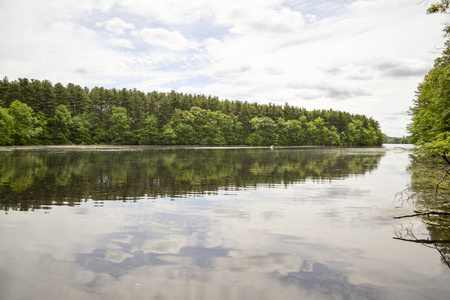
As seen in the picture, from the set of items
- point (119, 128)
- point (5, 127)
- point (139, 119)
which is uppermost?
point (139, 119)

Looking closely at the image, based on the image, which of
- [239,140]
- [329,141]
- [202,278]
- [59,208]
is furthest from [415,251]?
[329,141]

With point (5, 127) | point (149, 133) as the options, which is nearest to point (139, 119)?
point (149, 133)

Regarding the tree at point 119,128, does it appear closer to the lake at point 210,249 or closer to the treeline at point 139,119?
the treeline at point 139,119

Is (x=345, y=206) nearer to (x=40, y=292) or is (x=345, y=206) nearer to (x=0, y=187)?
(x=40, y=292)

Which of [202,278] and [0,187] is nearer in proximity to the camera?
[202,278]

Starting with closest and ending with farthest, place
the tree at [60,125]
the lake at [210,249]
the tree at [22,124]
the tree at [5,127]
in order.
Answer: the lake at [210,249], the tree at [5,127], the tree at [22,124], the tree at [60,125]

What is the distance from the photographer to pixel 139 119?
137 m

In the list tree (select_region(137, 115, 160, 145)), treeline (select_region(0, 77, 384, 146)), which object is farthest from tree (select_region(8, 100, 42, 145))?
tree (select_region(137, 115, 160, 145))

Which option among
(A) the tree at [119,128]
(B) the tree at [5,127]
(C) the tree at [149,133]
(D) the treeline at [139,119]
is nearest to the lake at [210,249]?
(B) the tree at [5,127]

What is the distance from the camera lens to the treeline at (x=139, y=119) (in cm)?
9969

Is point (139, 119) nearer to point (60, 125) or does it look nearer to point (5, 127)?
point (60, 125)

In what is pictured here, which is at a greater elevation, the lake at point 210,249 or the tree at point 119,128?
the tree at point 119,128

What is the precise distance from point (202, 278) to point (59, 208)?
1105cm

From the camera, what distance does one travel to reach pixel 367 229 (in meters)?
12.6
